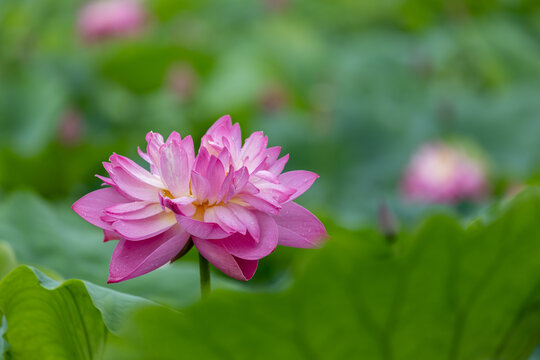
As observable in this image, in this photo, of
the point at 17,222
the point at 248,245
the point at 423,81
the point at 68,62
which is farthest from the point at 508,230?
the point at 423,81

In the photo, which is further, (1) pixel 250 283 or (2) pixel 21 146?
(2) pixel 21 146

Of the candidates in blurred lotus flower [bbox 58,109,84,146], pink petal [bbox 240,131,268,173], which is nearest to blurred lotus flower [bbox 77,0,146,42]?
blurred lotus flower [bbox 58,109,84,146]

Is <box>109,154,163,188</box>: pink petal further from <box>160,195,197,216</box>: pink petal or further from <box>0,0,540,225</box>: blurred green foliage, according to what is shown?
<box>0,0,540,225</box>: blurred green foliage

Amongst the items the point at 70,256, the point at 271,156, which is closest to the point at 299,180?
the point at 271,156

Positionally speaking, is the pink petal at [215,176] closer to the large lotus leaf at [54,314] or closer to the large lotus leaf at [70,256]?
the large lotus leaf at [54,314]

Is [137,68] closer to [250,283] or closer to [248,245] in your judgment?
[250,283]
